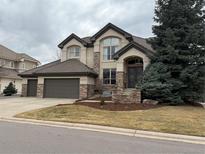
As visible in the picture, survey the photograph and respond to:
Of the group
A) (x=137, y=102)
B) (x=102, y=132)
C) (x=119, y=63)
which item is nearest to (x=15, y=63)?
(x=119, y=63)

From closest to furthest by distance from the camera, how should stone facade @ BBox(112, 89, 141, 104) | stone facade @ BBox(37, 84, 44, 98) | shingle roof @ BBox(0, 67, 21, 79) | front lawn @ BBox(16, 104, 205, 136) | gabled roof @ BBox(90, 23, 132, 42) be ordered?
1. front lawn @ BBox(16, 104, 205, 136)
2. stone facade @ BBox(112, 89, 141, 104)
3. gabled roof @ BBox(90, 23, 132, 42)
4. stone facade @ BBox(37, 84, 44, 98)
5. shingle roof @ BBox(0, 67, 21, 79)

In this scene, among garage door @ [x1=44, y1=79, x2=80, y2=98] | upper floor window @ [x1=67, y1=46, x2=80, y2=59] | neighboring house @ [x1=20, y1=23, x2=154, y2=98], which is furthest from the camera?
upper floor window @ [x1=67, y1=46, x2=80, y2=59]

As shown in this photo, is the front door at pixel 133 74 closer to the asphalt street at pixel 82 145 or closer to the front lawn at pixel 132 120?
the front lawn at pixel 132 120

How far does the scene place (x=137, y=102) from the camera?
18.7 meters

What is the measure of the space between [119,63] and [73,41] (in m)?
8.22

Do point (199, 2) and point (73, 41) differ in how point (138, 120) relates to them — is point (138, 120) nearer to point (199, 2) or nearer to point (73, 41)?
point (199, 2)

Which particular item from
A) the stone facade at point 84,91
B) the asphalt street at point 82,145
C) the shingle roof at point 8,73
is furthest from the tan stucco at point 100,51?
the asphalt street at point 82,145

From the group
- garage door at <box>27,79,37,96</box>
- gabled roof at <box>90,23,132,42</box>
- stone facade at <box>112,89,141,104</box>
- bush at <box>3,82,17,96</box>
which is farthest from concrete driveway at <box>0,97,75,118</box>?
bush at <box>3,82,17,96</box>

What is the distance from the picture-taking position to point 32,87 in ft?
94.7

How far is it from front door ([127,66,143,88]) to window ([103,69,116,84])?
2151 millimetres

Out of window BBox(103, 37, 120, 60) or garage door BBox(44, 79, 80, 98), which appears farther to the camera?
window BBox(103, 37, 120, 60)

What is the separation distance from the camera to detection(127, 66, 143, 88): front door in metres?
24.5

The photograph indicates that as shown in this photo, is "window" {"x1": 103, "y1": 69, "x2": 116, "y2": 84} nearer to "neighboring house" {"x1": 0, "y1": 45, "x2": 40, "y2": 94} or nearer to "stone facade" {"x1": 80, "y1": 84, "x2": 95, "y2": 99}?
"stone facade" {"x1": 80, "y1": 84, "x2": 95, "y2": 99}

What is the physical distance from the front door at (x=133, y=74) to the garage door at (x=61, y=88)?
5601mm
